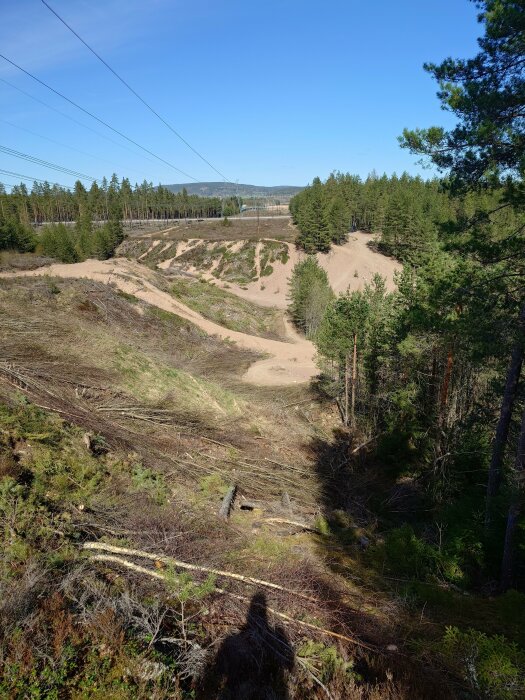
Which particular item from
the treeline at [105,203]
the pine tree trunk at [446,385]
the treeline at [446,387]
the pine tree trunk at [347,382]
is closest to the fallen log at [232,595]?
the treeline at [446,387]

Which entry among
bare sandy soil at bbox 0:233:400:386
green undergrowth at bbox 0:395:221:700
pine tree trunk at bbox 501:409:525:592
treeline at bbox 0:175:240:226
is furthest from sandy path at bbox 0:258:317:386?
treeline at bbox 0:175:240:226

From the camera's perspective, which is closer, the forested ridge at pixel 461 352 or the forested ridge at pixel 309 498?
the forested ridge at pixel 309 498

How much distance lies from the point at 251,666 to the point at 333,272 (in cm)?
6660

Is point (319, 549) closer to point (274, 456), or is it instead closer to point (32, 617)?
point (32, 617)

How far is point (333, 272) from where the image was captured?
68.2 meters

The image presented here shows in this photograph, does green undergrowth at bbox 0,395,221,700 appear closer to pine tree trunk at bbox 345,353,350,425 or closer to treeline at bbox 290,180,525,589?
treeline at bbox 290,180,525,589

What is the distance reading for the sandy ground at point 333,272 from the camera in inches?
2475

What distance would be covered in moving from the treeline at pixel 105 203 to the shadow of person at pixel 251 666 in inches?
3780

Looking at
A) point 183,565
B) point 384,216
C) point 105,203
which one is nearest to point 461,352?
point 183,565

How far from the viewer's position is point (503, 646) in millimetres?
4656

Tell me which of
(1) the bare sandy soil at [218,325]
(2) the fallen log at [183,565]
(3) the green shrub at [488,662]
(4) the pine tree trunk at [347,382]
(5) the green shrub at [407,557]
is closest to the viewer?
(3) the green shrub at [488,662]

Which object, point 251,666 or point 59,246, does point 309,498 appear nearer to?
point 251,666

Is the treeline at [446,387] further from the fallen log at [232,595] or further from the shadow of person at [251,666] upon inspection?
the shadow of person at [251,666]

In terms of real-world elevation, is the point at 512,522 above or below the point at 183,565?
below
